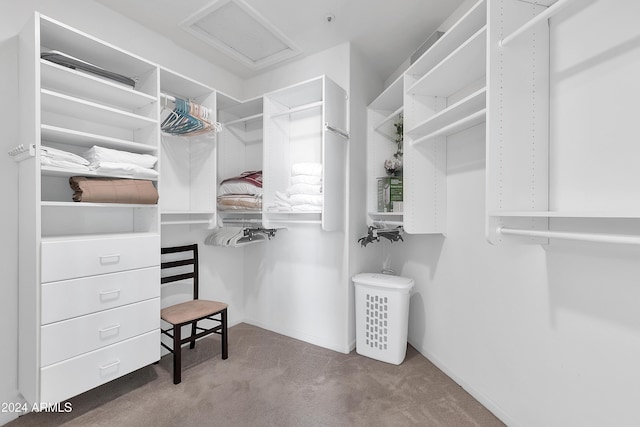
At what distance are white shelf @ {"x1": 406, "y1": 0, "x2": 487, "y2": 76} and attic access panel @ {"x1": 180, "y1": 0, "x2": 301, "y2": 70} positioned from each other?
121 centimetres

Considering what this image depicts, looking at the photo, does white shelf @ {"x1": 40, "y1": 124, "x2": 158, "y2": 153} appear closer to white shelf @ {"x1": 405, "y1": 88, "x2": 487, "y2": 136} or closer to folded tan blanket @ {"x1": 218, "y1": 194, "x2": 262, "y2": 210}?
folded tan blanket @ {"x1": 218, "y1": 194, "x2": 262, "y2": 210}

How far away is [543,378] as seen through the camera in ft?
4.79

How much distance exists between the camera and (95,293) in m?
1.73

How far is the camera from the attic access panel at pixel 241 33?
2.14m

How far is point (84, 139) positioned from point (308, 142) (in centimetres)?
170

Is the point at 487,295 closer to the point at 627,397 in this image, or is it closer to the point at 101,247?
the point at 627,397

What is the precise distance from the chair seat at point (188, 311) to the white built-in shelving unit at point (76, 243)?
145mm

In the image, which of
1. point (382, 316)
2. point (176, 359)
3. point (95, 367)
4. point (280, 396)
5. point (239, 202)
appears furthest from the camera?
point (239, 202)

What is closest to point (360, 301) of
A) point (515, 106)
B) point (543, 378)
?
point (543, 378)

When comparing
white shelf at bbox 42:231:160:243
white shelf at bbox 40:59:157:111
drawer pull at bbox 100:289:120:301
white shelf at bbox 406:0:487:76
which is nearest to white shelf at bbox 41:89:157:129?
white shelf at bbox 40:59:157:111

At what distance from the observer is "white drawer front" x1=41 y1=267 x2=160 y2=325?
1.57 m

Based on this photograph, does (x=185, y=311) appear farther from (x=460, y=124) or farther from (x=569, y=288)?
(x=569, y=288)

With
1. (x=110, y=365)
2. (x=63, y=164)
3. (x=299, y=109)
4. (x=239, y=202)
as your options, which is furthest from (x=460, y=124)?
(x=110, y=365)

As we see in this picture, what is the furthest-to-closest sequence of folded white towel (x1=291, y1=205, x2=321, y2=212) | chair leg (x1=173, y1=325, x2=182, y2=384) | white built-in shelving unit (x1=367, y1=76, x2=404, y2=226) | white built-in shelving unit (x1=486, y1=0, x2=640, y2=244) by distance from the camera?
white built-in shelving unit (x1=367, y1=76, x2=404, y2=226) → folded white towel (x1=291, y1=205, x2=321, y2=212) → chair leg (x1=173, y1=325, x2=182, y2=384) → white built-in shelving unit (x1=486, y1=0, x2=640, y2=244)
